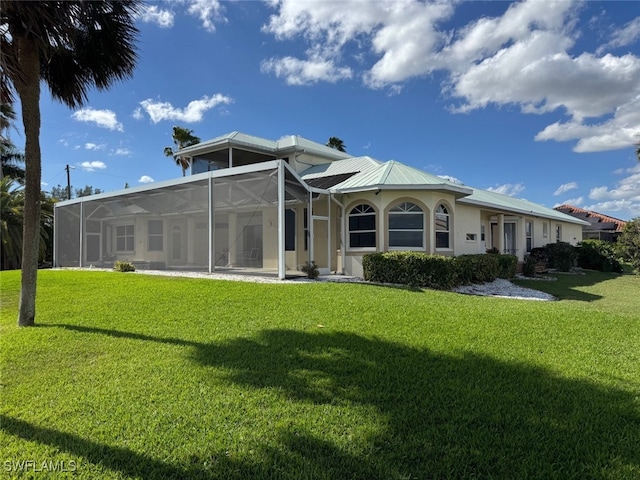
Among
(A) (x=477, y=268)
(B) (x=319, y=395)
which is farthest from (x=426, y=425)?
(A) (x=477, y=268)

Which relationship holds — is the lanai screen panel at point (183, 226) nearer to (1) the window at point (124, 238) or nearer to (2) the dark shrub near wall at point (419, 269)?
(1) the window at point (124, 238)

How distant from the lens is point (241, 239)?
15375mm

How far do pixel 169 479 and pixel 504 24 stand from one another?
1456 centimetres

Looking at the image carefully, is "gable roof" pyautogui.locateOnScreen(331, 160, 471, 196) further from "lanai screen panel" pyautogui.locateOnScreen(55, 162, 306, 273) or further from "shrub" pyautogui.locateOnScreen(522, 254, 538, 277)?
"shrub" pyautogui.locateOnScreen(522, 254, 538, 277)

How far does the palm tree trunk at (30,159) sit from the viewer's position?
6.91 meters

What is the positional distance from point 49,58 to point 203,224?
1017 cm

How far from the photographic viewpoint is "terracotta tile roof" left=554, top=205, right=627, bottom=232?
142ft

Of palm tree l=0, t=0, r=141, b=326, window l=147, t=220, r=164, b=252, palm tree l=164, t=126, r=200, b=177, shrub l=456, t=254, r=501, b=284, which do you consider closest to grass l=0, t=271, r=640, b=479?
palm tree l=0, t=0, r=141, b=326

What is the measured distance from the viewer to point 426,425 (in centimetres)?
351

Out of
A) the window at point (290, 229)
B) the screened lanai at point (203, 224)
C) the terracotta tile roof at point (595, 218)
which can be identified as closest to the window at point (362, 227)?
the screened lanai at point (203, 224)

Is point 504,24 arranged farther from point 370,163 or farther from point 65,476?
point 65,476

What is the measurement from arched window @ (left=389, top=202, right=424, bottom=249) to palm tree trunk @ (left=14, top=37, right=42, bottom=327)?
38.2ft

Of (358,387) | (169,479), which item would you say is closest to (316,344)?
(358,387)

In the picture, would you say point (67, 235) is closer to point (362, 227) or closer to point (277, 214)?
point (277, 214)
